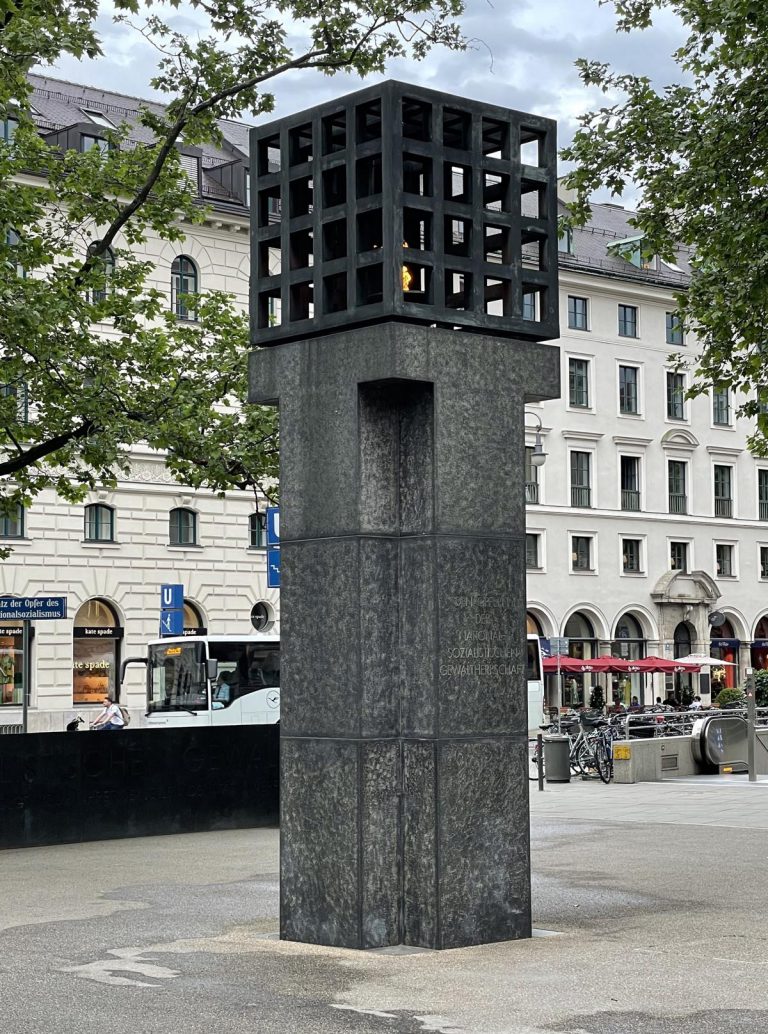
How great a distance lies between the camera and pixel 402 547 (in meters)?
10.3

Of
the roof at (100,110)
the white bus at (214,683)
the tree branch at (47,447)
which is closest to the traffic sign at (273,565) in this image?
the tree branch at (47,447)

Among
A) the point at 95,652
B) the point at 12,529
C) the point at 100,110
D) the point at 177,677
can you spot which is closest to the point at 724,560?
the point at 95,652

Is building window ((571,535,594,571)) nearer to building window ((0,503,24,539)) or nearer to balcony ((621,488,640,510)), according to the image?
balcony ((621,488,640,510))

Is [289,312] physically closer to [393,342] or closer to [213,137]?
[393,342]

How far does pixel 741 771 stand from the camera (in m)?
28.8

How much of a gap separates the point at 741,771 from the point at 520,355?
1975 centimetres

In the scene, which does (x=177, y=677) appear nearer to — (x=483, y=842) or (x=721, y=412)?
(x=483, y=842)

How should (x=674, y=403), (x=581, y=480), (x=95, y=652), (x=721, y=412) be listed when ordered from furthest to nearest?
(x=721, y=412) → (x=674, y=403) → (x=581, y=480) → (x=95, y=652)

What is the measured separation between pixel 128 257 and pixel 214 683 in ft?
56.0

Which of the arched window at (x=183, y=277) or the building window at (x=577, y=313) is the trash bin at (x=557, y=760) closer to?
the arched window at (x=183, y=277)

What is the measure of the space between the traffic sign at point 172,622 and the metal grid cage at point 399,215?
17.7m

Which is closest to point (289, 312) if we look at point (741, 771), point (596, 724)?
point (741, 771)

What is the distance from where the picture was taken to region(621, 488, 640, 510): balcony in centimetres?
6475

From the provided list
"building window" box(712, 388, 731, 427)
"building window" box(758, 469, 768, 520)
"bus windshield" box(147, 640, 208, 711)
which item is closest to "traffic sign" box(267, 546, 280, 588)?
"bus windshield" box(147, 640, 208, 711)
